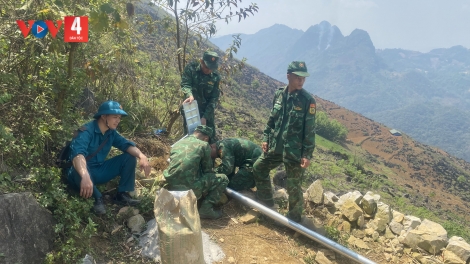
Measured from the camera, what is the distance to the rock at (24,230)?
2.26 meters

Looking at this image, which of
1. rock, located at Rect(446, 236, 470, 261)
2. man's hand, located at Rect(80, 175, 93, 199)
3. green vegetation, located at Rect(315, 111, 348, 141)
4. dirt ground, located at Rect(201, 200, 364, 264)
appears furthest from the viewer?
green vegetation, located at Rect(315, 111, 348, 141)

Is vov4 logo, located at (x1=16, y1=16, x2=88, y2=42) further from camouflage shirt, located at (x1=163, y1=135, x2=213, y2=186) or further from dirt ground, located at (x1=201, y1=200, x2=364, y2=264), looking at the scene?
dirt ground, located at (x1=201, y1=200, x2=364, y2=264)

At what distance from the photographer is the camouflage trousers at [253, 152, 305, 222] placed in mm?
3973

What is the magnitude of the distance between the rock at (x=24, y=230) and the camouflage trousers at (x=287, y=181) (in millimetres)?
2503

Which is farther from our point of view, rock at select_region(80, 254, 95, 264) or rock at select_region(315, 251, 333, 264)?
rock at select_region(315, 251, 333, 264)

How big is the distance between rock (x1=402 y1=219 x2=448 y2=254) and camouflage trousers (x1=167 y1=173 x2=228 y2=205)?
2439mm

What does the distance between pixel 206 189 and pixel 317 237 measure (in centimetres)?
136

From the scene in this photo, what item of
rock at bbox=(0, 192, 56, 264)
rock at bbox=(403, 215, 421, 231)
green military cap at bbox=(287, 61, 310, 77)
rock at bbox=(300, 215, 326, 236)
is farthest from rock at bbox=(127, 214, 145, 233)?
rock at bbox=(403, 215, 421, 231)

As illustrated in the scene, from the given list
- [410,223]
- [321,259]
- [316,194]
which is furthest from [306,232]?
[410,223]

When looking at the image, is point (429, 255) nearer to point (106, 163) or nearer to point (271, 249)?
point (271, 249)

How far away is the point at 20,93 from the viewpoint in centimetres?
292

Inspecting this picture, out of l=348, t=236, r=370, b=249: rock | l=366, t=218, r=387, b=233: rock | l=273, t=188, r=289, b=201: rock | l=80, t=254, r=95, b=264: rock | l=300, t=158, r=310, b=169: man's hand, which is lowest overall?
l=348, t=236, r=370, b=249: rock

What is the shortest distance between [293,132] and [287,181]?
0.61 meters

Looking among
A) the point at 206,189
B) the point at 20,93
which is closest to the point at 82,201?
the point at 20,93
